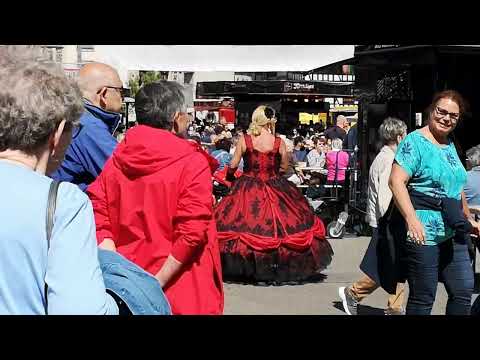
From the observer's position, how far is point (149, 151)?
10.8 ft

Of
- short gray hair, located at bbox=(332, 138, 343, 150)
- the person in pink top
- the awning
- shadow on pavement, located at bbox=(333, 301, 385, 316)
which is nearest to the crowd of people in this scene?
shadow on pavement, located at bbox=(333, 301, 385, 316)

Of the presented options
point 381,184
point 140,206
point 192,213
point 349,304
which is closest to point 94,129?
point 140,206

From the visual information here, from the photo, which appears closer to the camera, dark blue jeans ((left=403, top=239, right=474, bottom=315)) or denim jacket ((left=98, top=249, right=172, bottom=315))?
denim jacket ((left=98, top=249, right=172, bottom=315))

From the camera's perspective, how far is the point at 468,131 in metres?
10.2

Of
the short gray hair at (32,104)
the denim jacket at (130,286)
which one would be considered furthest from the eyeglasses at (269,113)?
the short gray hair at (32,104)

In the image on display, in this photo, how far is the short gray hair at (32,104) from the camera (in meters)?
1.94

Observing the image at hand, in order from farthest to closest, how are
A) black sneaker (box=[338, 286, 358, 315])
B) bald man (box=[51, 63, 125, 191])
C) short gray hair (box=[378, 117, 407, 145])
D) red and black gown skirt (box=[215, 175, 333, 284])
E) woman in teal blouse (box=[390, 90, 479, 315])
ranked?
red and black gown skirt (box=[215, 175, 333, 284]) → short gray hair (box=[378, 117, 407, 145]) → black sneaker (box=[338, 286, 358, 315]) → woman in teal blouse (box=[390, 90, 479, 315]) → bald man (box=[51, 63, 125, 191])

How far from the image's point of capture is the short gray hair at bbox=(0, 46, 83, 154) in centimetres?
194

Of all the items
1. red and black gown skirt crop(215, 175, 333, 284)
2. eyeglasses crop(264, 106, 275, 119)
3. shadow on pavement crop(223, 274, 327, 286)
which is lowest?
shadow on pavement crop(223, 274, 327, 286)

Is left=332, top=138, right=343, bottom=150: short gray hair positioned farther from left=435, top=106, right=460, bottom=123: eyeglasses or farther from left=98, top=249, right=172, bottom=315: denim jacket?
left=98, top=249, right=172, bottom=315: denim jacket

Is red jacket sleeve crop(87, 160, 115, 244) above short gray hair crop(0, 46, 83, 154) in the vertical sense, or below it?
below

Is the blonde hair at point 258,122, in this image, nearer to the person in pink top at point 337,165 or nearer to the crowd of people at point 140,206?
the crowd of people at point 140,206

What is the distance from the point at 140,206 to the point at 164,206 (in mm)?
117
